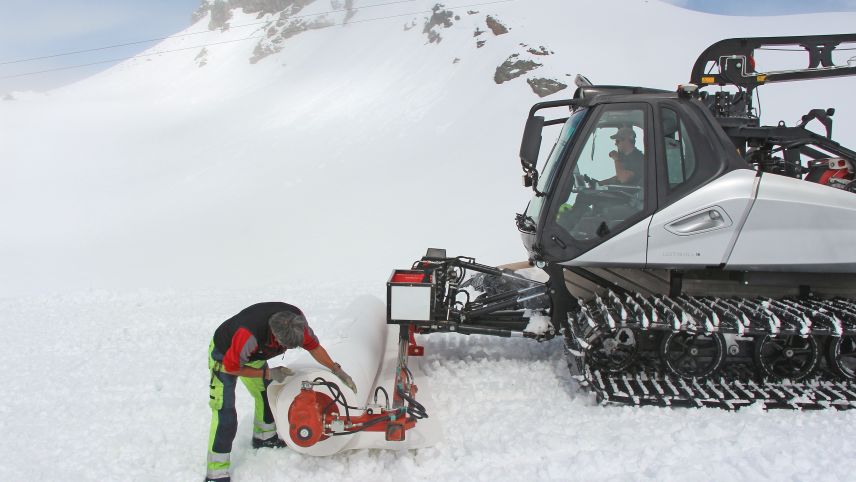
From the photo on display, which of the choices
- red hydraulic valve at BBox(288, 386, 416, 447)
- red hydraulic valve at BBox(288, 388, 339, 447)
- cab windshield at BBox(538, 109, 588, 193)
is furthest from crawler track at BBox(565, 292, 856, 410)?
red hydraulic valve at BBox(288, 388, 339, 447)

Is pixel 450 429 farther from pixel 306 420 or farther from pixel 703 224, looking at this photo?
pixel 703 224

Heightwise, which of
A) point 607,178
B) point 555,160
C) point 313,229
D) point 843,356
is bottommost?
point 313,229

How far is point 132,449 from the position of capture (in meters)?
4.59

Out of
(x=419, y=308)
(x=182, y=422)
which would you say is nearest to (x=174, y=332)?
(x=182, y=422)

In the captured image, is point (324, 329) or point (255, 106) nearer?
point (324, 329)

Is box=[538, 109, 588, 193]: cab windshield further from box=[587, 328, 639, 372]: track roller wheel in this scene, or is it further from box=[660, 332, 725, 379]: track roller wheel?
box=[660, 332, 725, 379]: track roller wheel

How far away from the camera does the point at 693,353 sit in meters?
5.17

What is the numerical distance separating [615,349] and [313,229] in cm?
1286

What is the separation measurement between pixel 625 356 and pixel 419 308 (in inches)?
68.2

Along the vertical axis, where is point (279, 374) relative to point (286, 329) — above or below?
below

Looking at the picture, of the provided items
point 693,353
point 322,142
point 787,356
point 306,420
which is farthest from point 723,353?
point 322,142

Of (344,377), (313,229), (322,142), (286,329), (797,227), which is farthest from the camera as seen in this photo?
→ (322,142)

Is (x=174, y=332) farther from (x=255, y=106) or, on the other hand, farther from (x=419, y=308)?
(x=255, y=106)

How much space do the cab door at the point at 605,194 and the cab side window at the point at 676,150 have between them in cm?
14
